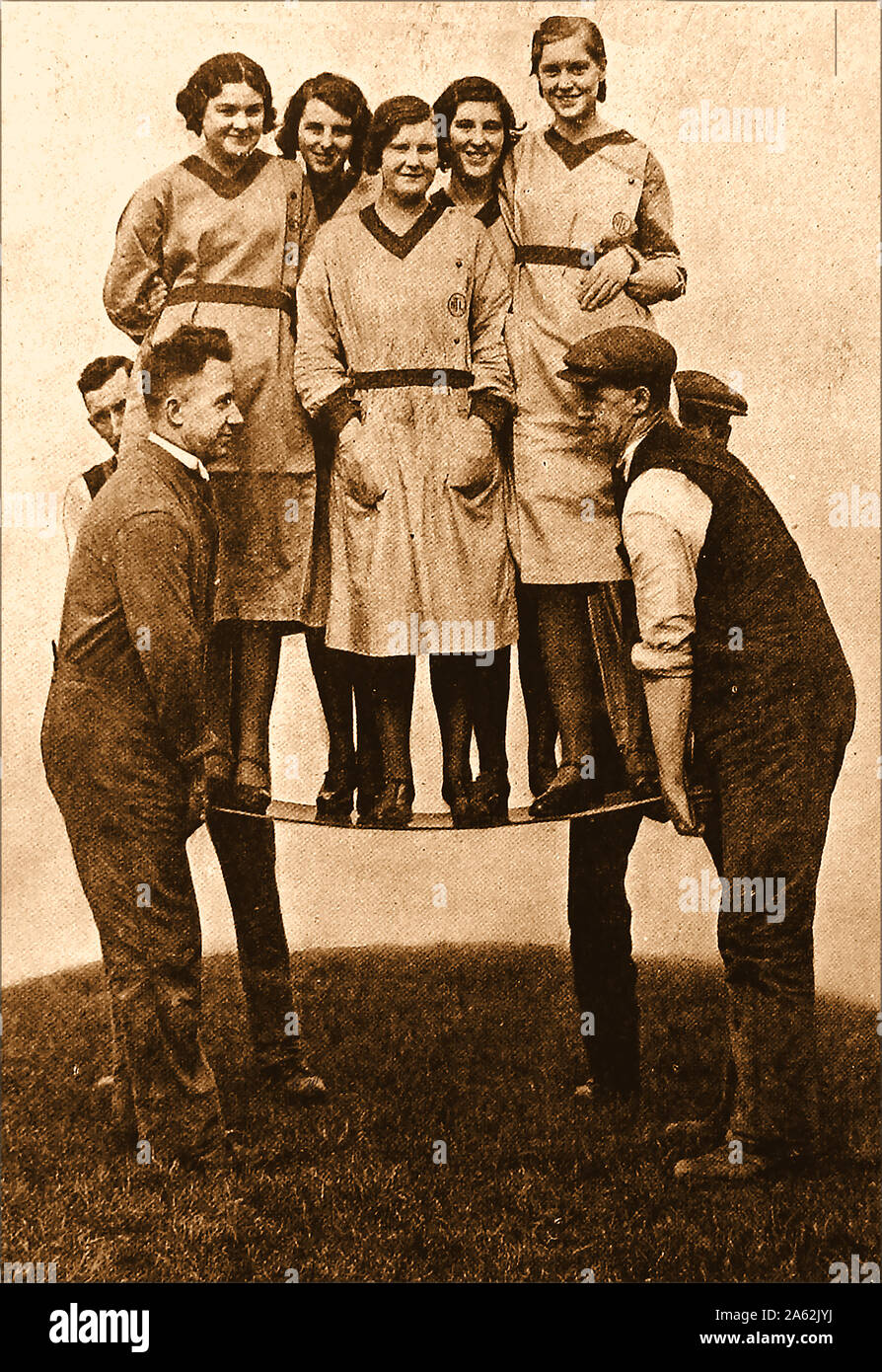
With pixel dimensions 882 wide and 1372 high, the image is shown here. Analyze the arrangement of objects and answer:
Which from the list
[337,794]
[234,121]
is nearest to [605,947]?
[337,794]

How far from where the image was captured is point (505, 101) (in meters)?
4.25

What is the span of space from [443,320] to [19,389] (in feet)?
4.18

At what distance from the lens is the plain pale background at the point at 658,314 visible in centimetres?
433

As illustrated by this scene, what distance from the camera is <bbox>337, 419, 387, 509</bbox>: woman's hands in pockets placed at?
416 centimetres

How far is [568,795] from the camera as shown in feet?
13.8

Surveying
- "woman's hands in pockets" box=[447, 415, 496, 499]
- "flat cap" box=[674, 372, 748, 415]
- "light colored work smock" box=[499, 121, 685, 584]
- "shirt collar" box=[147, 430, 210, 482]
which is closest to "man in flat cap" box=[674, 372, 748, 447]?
"flat cap" box=[674, 372, 748, 415]

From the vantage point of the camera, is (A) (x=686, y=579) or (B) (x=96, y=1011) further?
(B) (x=96, y=1011)

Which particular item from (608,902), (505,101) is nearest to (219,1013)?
(608,902)

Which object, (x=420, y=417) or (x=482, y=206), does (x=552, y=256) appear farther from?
(x=420, y=417)

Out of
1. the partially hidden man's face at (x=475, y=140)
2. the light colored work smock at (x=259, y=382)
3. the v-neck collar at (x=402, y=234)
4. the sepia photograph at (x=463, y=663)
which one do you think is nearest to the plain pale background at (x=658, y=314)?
the sepia photograph at (x=463, y=663)

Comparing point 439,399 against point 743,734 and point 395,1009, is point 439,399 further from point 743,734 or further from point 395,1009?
point 395,1009

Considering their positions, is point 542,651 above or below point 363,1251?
above

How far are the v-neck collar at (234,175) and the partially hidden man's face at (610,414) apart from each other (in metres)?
1.08

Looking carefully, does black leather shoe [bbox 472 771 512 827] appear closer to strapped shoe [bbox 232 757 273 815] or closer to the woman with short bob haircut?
strapped shoe [bbox 232 757 273 815]
